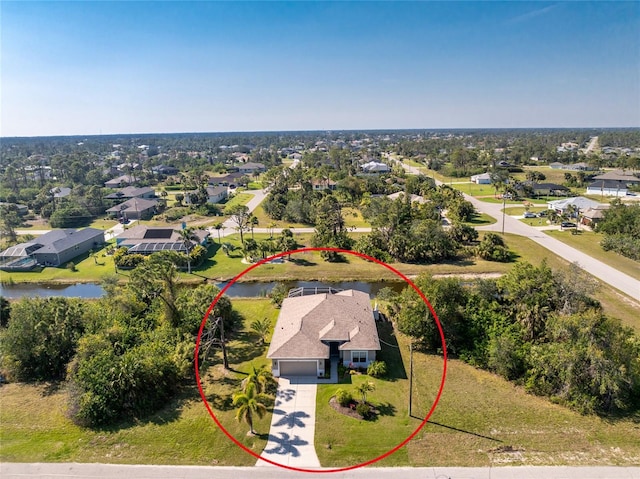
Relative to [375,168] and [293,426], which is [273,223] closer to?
[293,426]

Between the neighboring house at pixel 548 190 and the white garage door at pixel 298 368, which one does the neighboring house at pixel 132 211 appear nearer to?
the white garage door at pixel 298 368

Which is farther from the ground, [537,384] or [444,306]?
[444,306]

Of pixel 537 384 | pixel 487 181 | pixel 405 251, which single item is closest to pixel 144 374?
pixel 537 384

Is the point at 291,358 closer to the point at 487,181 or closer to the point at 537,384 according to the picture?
the point at 537,384

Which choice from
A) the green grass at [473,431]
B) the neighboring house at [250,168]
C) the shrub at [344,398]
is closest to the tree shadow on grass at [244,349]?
the green grass at [473,431]

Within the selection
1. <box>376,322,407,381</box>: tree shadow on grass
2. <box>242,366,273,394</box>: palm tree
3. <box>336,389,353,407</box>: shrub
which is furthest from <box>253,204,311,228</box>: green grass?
<box>336,389,353,407</box>: shrub

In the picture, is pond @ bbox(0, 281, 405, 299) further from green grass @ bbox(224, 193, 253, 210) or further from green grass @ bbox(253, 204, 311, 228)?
green grass @ bbox(224, 193, 253, 210)
